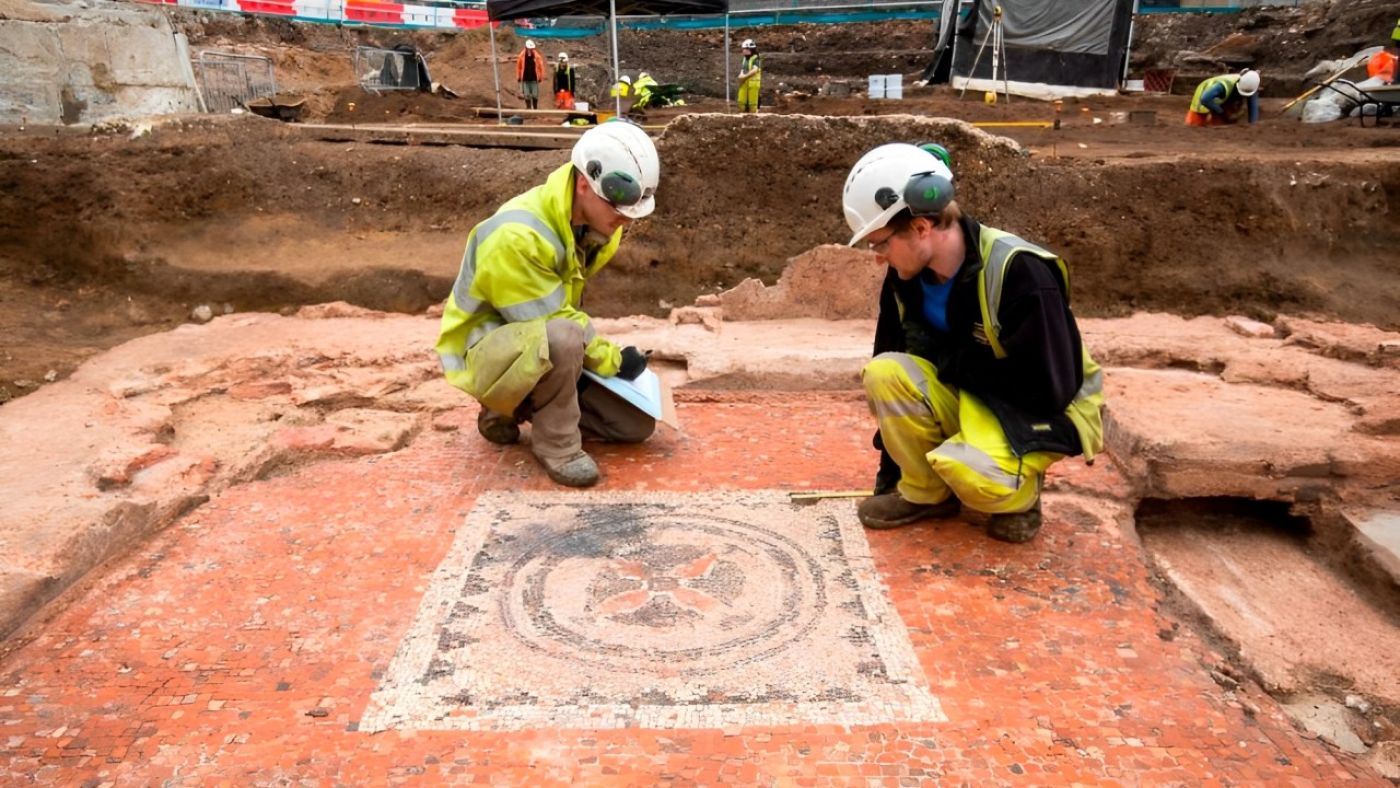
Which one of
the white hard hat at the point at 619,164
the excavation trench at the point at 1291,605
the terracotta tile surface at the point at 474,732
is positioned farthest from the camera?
the white hard hat at the point at 619,164

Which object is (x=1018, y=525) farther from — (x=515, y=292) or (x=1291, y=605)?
(x=515, y=292)

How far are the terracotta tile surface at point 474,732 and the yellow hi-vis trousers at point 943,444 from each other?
0.71ft

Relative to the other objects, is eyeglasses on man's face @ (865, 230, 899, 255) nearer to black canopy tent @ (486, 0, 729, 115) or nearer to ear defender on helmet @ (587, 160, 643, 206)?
ear defender on helmet @ (587, 160, 643, 206)

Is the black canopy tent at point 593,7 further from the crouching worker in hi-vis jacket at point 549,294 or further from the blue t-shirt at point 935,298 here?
the blue t-shirt at point 935,298

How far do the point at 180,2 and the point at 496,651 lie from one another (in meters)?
23.6

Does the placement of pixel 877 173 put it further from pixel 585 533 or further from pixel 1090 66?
pixel 1090 66

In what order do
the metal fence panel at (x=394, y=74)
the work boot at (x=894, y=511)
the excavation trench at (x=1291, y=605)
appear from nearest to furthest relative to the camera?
the excavation trench at (x=1291, y=605), the work boot at (x=894, y=511), the metal fence panel at (x=394, y=74)

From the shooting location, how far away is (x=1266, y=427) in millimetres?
4031

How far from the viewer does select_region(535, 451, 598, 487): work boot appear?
3850mm

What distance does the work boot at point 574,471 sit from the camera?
385 cm

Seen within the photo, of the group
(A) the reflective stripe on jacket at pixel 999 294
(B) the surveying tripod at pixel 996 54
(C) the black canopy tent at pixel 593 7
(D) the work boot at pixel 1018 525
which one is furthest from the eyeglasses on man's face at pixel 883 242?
(B) the surveying tripod at pixel 996 54

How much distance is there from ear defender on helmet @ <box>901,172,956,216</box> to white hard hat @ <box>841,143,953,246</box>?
2 centimetres

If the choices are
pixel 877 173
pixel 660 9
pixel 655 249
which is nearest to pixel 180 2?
pixel 660 9

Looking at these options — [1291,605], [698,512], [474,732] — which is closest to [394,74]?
[698,512]
